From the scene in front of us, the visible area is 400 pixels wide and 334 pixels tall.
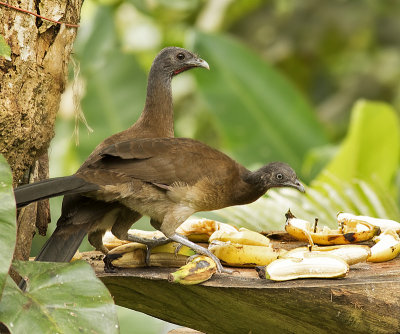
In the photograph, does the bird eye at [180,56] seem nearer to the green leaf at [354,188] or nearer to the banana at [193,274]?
the green leaf at [354,188]

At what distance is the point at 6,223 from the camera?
1.54 metres

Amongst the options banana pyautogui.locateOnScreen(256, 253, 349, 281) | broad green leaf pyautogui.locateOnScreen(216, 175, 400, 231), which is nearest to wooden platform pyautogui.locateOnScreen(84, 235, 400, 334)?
banana pyautogui.locateOnScreen(256, 253, 349, 281)

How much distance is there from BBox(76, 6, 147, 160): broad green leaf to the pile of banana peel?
84.0 inches

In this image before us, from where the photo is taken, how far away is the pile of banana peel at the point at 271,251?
186 centimetres

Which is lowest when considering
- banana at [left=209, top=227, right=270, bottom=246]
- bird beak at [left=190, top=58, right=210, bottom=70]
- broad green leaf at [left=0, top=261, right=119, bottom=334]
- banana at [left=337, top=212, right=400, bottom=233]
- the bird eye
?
broad green leaf at [left=0, top=261, right=119, bottom=334]

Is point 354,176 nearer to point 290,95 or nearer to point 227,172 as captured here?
point 290,95

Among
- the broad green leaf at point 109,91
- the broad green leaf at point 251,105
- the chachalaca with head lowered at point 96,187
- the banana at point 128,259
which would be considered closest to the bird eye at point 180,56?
the chachalaca with head lowered at point 96,187

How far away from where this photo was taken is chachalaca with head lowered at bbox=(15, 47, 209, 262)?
5.88 ft

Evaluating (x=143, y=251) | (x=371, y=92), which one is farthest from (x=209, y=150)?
(x=371, y=92)

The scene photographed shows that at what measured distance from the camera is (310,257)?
1.92 metres

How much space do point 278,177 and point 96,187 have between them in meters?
→ 0.62

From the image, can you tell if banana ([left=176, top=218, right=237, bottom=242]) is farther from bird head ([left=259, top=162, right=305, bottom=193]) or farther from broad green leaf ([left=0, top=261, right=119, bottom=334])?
broad green leaf ([left=0, top=261, right=119, bottom=334])

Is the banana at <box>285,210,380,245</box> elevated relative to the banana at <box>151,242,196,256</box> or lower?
elevated

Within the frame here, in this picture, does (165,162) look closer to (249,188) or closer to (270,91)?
(249,188)
